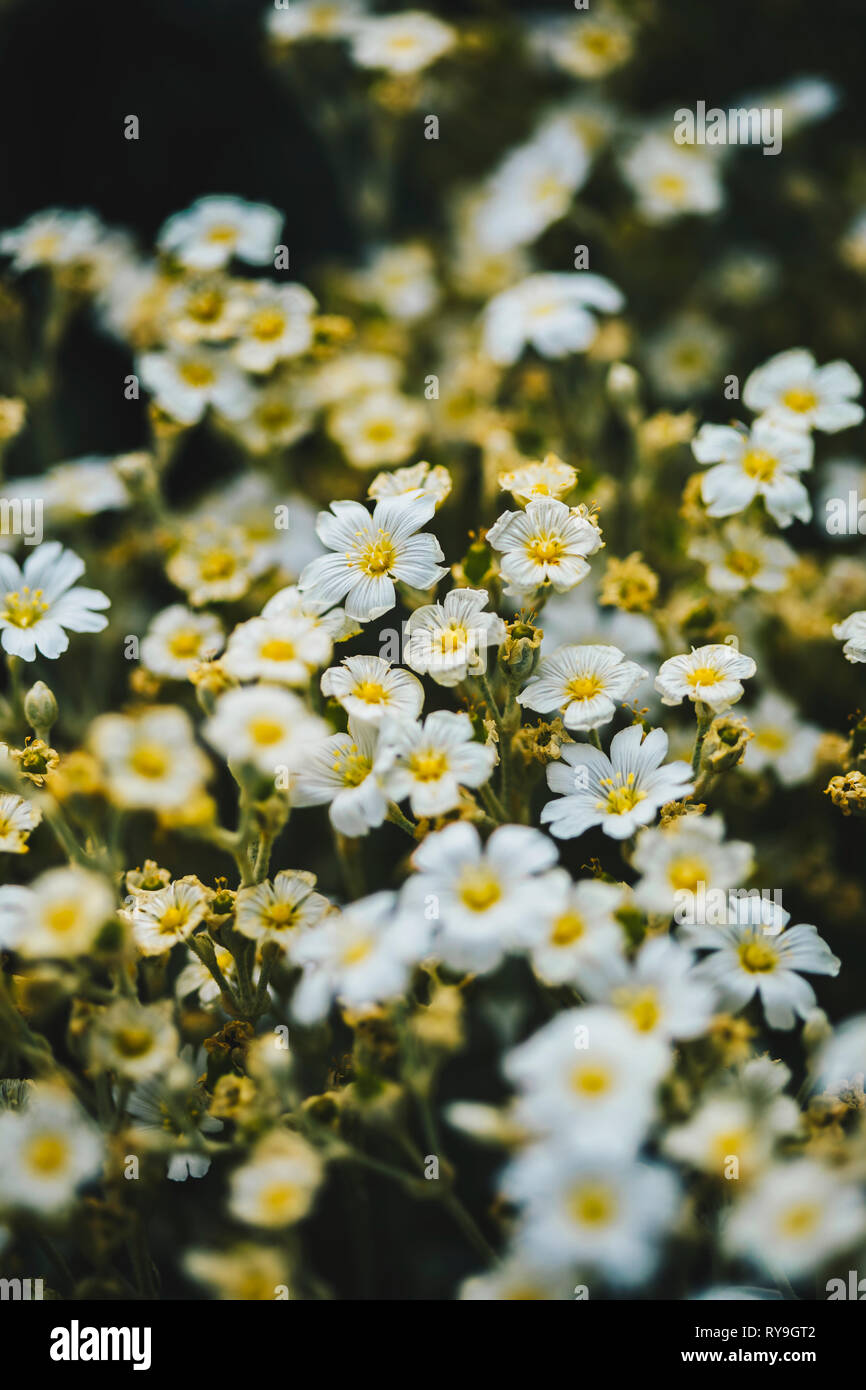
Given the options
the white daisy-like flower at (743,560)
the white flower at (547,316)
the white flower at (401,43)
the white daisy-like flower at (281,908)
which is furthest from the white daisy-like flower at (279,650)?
the white flower at (401,43)

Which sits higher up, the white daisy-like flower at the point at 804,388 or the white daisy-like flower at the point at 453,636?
the white daisy-like flower at the point at 804,388

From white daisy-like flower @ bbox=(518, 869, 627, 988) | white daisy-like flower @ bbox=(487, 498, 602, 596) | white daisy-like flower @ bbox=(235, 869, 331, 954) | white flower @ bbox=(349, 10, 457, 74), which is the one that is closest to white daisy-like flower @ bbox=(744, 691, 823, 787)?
white daisy-like flower @ bbox=(487, 498, 602, 596)

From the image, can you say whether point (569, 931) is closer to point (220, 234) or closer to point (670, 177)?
point (220, 234)

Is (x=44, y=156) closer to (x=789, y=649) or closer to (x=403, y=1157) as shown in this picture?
(x=789, y=649)

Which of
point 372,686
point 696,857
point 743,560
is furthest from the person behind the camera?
point 743,560

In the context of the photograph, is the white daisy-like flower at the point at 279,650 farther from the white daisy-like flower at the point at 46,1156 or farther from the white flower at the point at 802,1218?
the white flower at the point at 802,1218

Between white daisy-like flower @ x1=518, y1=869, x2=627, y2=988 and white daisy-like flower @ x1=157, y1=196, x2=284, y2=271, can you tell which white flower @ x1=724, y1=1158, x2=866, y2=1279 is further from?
white daisy-like flower @ x1=157, y1=196, x2=284, y2=271

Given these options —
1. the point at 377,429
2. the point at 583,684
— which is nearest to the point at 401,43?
the point at 377,429
